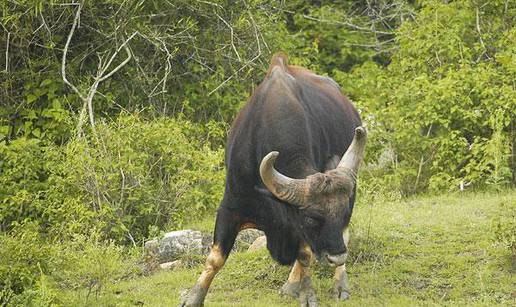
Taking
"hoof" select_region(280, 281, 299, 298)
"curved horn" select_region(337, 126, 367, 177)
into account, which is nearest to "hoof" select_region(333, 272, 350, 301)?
"hoof" select_region(280, 281, 299, 298)

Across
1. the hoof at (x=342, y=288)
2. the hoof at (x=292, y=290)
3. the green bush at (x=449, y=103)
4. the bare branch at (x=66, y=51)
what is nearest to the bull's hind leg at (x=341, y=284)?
the hoof at (x=342, y=288)

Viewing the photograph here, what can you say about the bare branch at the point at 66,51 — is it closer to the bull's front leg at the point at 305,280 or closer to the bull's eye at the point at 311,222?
the bull's front leg at the point at 305,280

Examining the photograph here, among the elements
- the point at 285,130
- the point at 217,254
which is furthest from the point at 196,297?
the point at 285,130

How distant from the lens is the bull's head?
7.42 metres

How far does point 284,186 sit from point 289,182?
0.05 meters

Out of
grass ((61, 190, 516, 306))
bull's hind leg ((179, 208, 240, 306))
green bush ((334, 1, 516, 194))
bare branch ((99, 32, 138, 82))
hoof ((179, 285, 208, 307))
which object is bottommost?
green bush ((334, 1, 516, 194))

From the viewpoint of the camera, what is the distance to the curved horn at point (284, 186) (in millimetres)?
7520

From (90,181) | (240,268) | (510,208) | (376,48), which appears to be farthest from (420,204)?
(376,48)

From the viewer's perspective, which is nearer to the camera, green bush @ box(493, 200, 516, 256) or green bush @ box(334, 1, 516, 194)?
green bush @ box(493, 200, 516, 256)

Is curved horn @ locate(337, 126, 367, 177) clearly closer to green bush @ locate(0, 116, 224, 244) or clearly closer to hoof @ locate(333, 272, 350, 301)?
hoof @ locate(333, 272, 350, 301)

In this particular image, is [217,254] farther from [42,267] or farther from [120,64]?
[120,64]

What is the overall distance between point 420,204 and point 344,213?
14.6 ft

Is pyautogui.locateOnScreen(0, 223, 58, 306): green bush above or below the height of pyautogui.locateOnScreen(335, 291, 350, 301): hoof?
above

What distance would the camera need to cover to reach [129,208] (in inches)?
445
